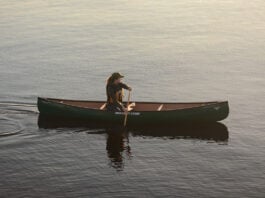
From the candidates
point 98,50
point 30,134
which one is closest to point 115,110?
point 30,134

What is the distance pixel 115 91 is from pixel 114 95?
196mm

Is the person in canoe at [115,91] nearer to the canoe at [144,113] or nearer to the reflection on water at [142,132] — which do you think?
the canoe at [144,113]

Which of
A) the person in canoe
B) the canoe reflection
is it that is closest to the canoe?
the canoe reflection

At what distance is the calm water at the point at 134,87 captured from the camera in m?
24.2

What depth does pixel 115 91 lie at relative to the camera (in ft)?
99.0

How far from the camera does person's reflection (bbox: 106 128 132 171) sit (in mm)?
26344

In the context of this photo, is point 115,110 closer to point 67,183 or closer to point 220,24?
point 67,183

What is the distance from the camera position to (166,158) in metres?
26.5

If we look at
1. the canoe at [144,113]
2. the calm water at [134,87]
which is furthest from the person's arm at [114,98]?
the calm water at [134,87]

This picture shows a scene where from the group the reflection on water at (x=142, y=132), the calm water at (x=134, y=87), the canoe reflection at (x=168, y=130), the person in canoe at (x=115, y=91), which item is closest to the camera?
the calm water at (x=134, y=87)

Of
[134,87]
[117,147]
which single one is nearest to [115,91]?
[117,147]

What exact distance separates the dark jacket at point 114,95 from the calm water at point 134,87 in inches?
53.0

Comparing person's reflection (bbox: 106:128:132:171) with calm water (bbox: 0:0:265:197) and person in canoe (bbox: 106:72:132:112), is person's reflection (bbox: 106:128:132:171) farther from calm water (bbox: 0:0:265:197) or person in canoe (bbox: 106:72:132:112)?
person in canoe (bbox: 106:72:132:112)

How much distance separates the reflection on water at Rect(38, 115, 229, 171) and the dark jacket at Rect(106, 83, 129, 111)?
100 centimetres
